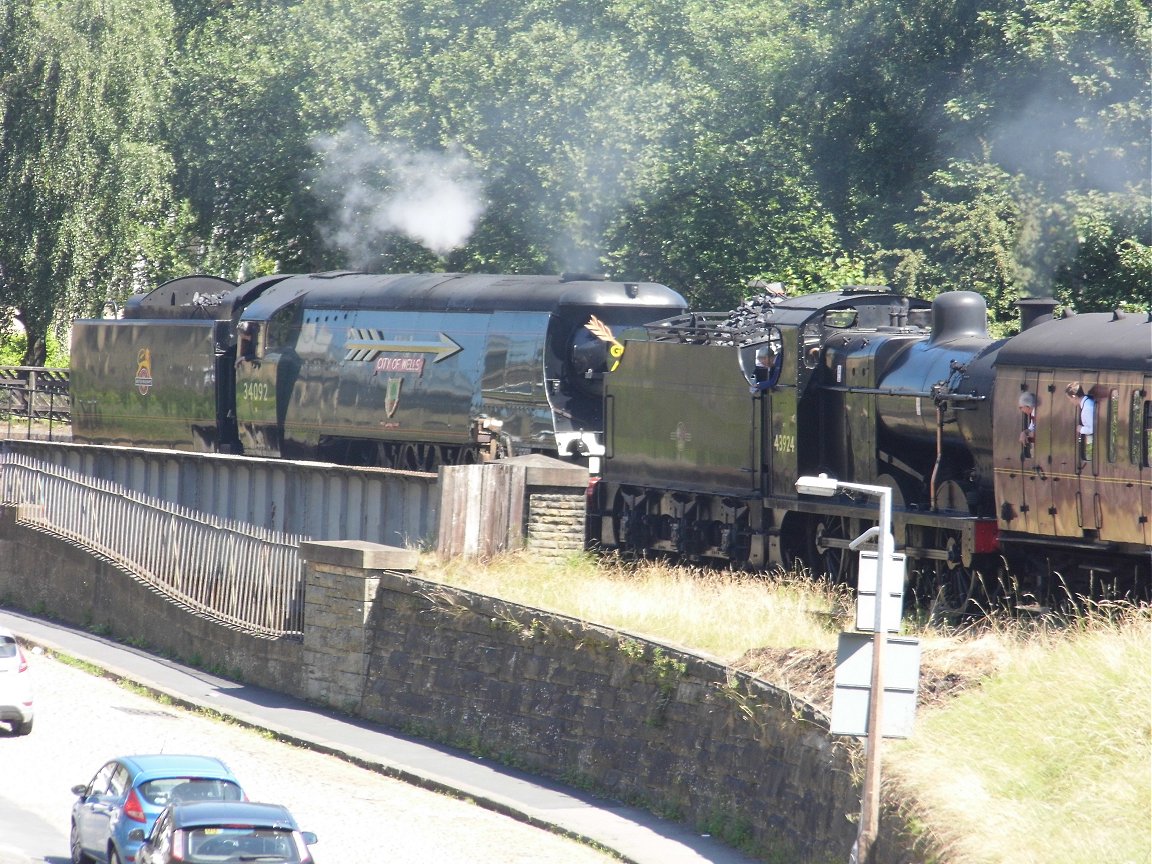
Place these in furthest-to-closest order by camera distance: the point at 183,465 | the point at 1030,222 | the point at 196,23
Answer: the point at 196,23 → the point at 1030,222 → the point at 183,465

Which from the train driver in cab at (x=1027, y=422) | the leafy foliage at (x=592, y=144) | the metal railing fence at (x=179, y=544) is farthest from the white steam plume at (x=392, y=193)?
the train driver in cab at (x=1027, y=422)

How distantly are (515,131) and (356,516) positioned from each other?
19.3 m

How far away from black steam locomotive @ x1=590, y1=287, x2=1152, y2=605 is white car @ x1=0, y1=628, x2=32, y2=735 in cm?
819

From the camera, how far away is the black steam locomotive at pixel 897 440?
16.6 meters

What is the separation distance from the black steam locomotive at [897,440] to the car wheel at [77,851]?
913cm

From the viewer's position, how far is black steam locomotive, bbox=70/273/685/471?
26219mm

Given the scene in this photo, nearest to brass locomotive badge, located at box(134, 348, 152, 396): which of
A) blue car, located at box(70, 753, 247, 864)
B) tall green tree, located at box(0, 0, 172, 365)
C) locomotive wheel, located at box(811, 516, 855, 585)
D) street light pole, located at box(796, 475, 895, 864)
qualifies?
tall green tree, located at box(0, 0, 172, 365)

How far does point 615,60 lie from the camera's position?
42438 mm

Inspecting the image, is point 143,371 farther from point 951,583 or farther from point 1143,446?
point 1143,446

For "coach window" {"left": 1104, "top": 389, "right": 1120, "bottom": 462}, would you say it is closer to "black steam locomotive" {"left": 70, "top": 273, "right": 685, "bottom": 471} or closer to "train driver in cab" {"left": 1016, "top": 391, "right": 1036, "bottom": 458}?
"train driver in cab" {"left": 1016, "top": 391, "right": 1036, "bottom": 458}

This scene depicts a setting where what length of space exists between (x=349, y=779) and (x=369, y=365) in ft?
37.4

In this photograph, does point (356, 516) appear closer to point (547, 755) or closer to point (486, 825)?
point (547, 755)

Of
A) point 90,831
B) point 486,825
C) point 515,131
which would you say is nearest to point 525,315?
point 486,825

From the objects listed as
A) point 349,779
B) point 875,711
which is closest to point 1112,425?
point 875,711
